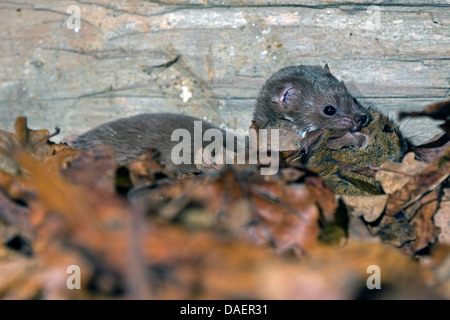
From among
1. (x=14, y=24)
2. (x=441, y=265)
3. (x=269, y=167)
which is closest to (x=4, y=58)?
(x=14, y=24)

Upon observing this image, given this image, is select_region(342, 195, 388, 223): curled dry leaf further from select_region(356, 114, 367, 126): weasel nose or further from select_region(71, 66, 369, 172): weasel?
select_region(71, 66, 369, 172): weasel

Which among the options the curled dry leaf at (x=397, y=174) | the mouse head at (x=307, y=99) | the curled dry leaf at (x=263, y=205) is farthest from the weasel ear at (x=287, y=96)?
the curled dry leaf at (x=263, y=205)

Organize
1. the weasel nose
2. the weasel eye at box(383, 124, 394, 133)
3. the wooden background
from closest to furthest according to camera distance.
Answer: the weasel eye at box(383, 124, 394, 133), the weasel nose, the wooden background

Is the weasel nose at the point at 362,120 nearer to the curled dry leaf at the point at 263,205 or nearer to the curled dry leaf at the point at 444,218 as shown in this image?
the curled dry leaf at the point at 444,218

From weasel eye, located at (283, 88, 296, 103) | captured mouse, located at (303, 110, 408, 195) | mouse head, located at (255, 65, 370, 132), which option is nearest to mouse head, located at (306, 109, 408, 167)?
captured mouse, located at (303, 110, 408, 195)

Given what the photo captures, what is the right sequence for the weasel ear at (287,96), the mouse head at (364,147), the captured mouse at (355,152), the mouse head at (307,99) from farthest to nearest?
the weasel ear at (287,96) < the mouse head at (307,99) < the mouse head at (364,147) < the captured mouse at (355,152)
